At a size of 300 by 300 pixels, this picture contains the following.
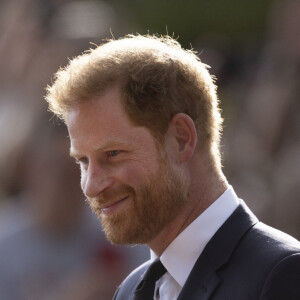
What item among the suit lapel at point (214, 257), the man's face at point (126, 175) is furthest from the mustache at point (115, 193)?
the suit lapel at point (214, 257)

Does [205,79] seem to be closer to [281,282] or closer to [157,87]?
[157,87]

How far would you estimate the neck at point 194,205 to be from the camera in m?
3.13

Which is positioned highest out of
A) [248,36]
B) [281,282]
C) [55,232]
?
[248,36]

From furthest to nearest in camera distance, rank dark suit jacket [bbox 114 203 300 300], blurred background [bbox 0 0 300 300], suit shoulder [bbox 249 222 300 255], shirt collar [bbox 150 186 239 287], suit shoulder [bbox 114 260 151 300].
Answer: blurred background [bbox 0 0 300 300]
suit shoulder [bbox 114 260 151 300]
shirt collar [bbox 150 186 239 287]
suit shoulder [bbox 249 222 300 255]
dark suit jacket [bbox 114 203 300 300]

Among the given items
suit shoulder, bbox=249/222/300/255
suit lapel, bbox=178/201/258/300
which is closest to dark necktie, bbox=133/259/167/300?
suit lapel, bbox=178/201/258/300

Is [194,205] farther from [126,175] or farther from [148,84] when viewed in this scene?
[148,84]

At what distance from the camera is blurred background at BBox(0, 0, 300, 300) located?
5.33 m

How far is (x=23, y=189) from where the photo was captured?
246 inches

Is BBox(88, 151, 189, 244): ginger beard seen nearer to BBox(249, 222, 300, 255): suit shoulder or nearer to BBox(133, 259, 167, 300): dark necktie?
BBox(133, 259, 167, 300): dark necktie

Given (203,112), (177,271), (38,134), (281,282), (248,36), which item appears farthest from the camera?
(248,36)

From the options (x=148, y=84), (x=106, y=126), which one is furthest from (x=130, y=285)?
(x=148, y=84)

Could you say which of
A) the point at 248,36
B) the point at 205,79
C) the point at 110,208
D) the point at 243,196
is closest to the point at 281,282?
the point at 110,208

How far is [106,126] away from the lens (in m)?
3.11

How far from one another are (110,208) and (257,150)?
352cm
